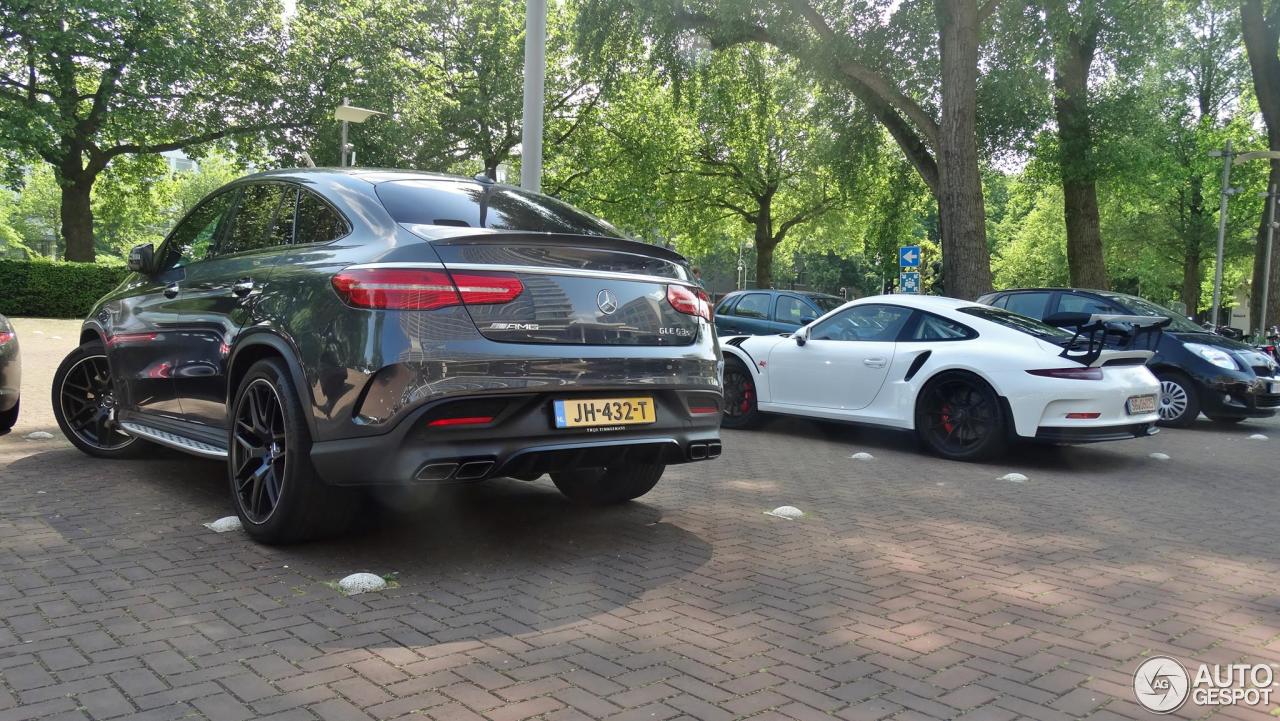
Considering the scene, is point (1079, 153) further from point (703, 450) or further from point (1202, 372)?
point (703, 450)

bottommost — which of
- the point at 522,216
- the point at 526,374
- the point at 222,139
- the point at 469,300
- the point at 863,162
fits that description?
the point at 526,374

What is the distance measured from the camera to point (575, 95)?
3175cm

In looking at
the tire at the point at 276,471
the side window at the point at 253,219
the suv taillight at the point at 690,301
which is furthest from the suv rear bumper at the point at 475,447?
the side window at the point at 253,219

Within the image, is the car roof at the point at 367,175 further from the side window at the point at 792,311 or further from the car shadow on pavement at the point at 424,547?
the side window at the point at 792,311

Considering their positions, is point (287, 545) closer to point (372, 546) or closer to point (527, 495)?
point (372, 546)

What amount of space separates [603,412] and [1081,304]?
9713 mm

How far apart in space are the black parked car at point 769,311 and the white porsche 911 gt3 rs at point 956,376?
3825mm

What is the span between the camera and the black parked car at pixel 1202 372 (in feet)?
35.8

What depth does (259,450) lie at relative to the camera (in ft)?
14.4

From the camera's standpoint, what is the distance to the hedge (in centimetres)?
2420

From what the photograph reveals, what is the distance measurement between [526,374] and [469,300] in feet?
1.23

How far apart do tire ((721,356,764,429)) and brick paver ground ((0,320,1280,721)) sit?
3.33m

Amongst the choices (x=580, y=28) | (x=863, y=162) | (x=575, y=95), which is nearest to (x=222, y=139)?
(x=575, y=95)

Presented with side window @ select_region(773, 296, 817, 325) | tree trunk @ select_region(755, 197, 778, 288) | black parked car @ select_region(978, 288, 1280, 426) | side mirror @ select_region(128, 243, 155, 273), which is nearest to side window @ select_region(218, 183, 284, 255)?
side mirror @ select_region(128, 243, 155, 273)
